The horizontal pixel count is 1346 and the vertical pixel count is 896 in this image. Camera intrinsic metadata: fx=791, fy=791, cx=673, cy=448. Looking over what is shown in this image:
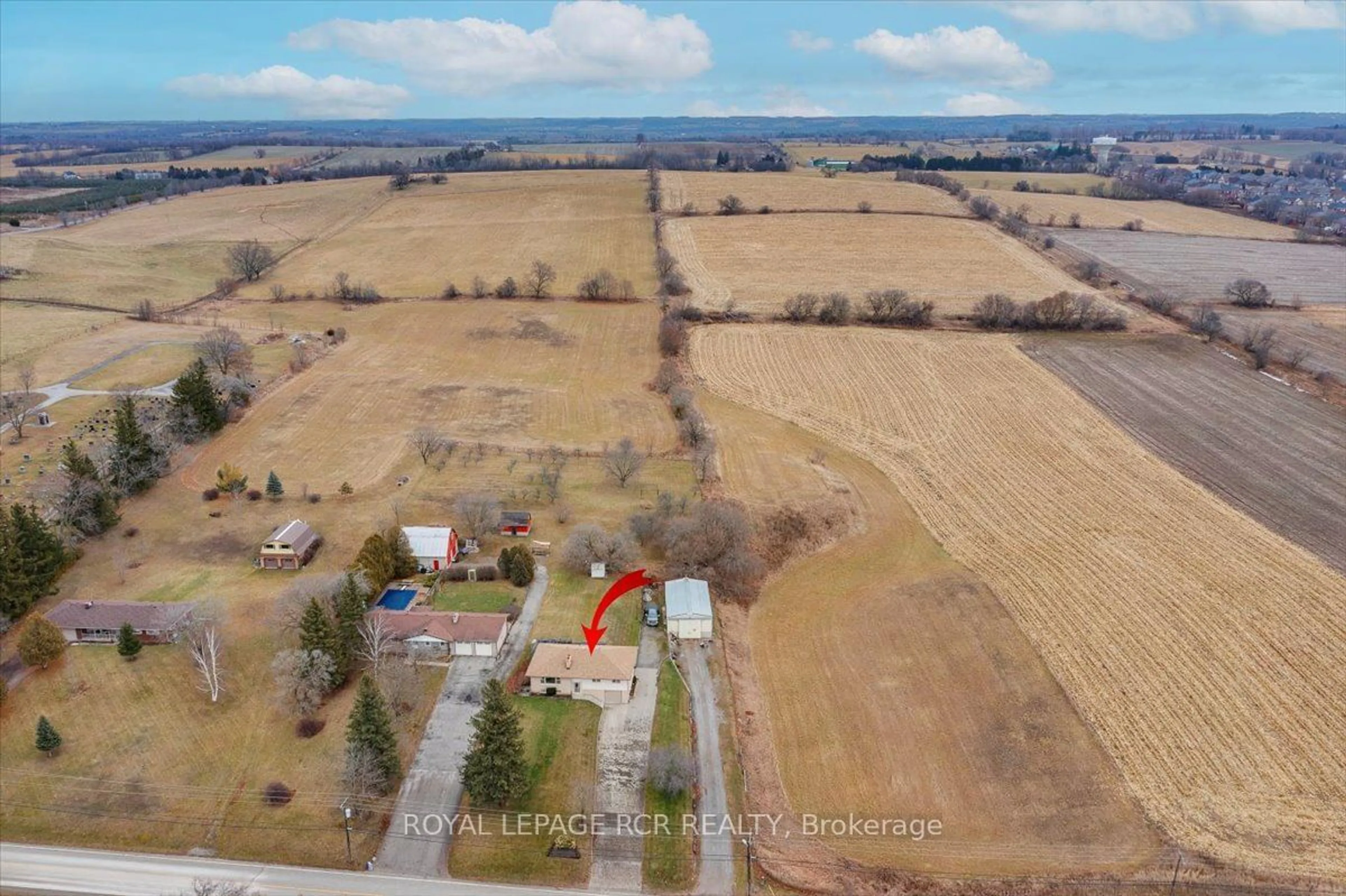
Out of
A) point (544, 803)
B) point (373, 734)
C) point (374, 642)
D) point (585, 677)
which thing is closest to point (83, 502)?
point (374, 642)

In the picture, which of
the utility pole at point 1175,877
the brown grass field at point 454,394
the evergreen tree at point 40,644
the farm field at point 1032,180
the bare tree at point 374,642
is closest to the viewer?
the utility pole at point 1175,877

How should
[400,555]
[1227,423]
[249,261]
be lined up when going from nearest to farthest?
[400,555], [1227,423], [249,261]

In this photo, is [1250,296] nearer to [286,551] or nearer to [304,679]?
[286,551]

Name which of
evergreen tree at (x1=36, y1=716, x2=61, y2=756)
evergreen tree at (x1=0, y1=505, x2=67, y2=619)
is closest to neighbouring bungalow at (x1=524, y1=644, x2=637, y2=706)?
evergreen tree at (x1=36, y1=716, x2=61, y2=756)

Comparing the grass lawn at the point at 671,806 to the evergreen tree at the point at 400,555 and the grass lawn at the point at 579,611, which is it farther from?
the evergreen tree at the point at 400,555

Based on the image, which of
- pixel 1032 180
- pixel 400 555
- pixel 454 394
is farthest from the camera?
pixel 1032 180

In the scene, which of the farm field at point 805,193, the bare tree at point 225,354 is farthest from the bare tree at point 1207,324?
the bare tree at point 225,354

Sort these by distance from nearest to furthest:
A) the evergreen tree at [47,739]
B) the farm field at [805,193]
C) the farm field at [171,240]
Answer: the evergreen tree at [47,739], the farm field at [171,240], the farm field at [805,193]
